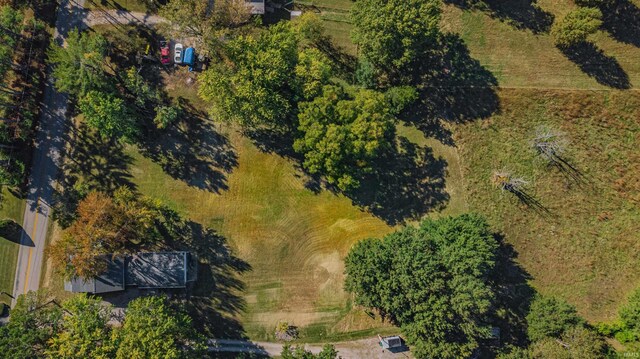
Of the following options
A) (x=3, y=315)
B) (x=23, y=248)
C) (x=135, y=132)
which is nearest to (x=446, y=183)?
(x=135, y=132)

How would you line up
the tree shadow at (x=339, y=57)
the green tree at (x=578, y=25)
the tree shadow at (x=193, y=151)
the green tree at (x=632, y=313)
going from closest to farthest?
the green tree at (x=578, y=25) → the green tree at (x=632, y=313) → the tree shadow at (x=193, y=151) → the tree shadow at (x=339, y=57)

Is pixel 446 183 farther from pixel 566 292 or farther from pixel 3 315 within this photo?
pixel 3 315

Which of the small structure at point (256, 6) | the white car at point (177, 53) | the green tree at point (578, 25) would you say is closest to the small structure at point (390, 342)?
the green tree at point (578, 25)

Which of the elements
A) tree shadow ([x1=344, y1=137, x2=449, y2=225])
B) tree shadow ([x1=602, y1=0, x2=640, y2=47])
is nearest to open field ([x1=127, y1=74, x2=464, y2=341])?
tree shadow ([x1=344, y1=137, x2=449, y2=225])

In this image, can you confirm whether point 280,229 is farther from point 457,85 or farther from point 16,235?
point 16,235

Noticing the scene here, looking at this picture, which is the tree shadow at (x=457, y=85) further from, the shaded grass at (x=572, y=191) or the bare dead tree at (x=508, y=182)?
the bare dead tree at (x=508, y=182)

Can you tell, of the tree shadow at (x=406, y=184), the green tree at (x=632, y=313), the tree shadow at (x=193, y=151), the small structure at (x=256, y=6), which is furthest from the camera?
the tree shadow at (x=406, y=184)

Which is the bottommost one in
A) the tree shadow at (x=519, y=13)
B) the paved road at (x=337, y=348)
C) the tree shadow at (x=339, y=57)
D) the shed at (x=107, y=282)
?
the paved road at (x=337, y=348)
